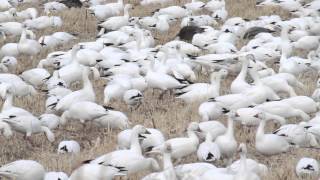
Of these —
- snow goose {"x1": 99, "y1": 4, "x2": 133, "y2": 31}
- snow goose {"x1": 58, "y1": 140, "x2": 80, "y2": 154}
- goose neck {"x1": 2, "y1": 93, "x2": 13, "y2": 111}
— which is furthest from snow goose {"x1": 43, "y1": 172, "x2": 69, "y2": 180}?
snow goose {"x1": 99, "y1": 4, "x2": 133, "y2": 31}

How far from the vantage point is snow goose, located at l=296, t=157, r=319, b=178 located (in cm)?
693

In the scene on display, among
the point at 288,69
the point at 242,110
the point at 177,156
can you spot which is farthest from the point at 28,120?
the point at 288,69

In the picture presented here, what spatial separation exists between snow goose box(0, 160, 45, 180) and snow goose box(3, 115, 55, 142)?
5.43 ft

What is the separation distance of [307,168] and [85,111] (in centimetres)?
314

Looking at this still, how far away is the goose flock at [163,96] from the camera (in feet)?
23.5

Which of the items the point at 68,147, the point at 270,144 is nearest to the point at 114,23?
the point at 68,147

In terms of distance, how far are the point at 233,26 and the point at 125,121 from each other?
659cm

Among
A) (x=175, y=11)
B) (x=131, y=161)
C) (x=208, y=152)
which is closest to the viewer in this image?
(x=131, y=161)

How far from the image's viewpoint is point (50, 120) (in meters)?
8.98

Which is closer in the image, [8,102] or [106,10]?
[8,102]

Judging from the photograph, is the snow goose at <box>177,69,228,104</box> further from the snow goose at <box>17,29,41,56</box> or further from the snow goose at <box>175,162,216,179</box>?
the snow goose at <box>17,29,41,56</box>

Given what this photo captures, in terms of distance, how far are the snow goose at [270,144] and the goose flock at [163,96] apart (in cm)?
1

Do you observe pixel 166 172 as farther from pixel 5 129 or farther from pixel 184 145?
pixel 5 129

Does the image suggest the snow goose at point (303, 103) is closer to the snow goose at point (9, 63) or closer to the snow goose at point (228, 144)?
the snow goose at point (228, 144)
